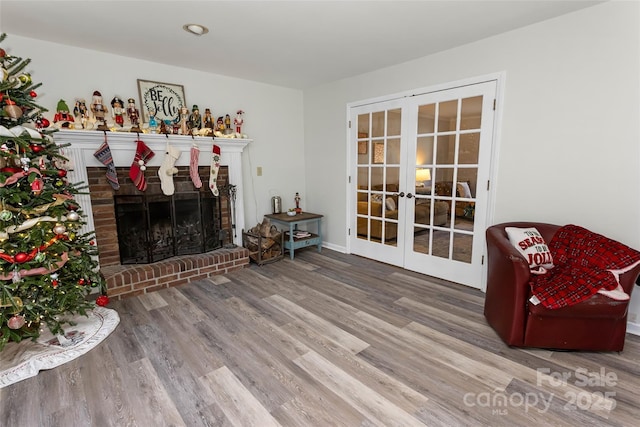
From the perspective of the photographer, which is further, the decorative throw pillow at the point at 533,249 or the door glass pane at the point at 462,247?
the door glass pane at the point at 462,247

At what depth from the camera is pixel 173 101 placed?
132 inches

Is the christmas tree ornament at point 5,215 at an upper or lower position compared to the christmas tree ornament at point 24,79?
lower

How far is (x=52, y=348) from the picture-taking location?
2.00m

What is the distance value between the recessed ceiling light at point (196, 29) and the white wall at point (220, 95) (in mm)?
1048

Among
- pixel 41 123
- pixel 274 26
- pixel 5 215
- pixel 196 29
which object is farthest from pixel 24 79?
pixel 274 26

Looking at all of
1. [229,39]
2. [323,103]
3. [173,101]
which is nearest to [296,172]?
[323,103]

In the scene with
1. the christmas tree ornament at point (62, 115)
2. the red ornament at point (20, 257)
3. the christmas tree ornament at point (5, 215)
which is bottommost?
the red ornament at point (20, 257)

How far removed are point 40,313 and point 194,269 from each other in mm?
1365

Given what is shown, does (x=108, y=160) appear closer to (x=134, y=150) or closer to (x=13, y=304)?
(x=134, y=150)

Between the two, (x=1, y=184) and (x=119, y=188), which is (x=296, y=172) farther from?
(x=1, y=184)

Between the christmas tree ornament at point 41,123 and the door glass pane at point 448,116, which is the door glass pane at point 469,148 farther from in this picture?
the christmas tree ornament at point 41,123

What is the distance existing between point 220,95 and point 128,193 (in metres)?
1.55

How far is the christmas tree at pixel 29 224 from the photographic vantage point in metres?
1.78

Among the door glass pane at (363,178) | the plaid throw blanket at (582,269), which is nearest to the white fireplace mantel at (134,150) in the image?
the door glass pane at (363,178)
